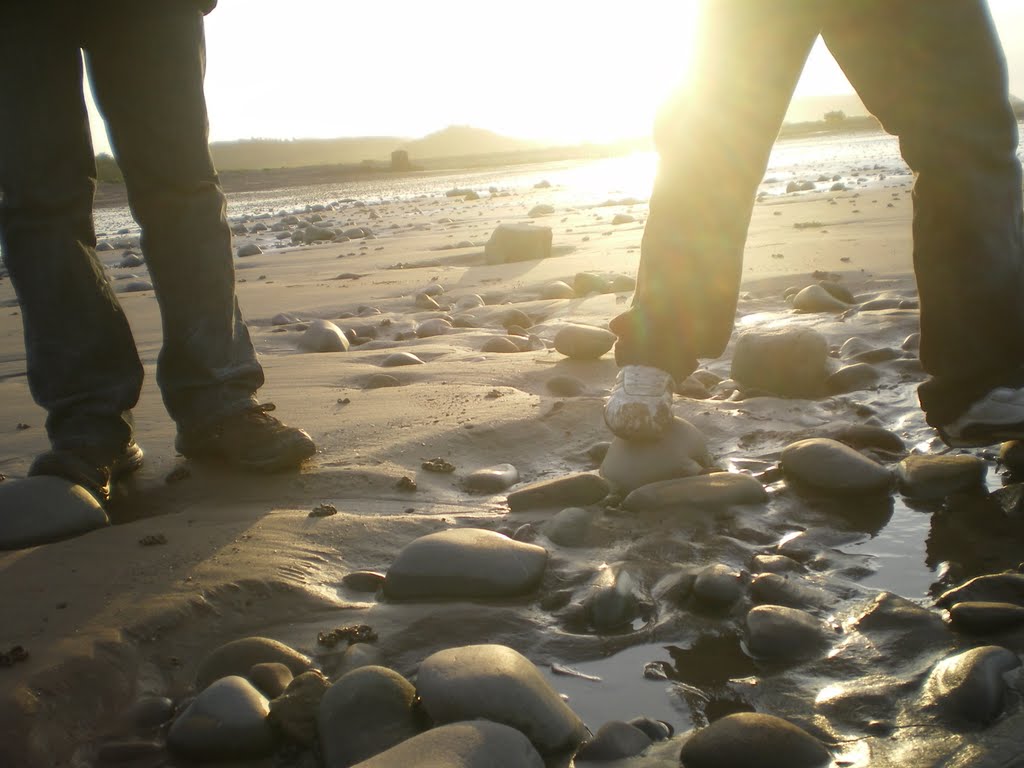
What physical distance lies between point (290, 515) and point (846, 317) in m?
2.77

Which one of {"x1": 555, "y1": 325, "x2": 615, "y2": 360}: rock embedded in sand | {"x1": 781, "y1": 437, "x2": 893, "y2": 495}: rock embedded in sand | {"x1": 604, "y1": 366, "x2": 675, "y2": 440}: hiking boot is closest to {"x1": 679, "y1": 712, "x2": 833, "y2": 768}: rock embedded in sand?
{"x1": 781, "y1": 437, "x2": 893, "y2": 495}: rock embedded in sand

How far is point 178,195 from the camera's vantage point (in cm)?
266

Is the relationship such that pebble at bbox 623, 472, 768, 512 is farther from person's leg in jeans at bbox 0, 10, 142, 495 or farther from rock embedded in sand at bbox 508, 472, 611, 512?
person's leg in jeans at bbox 0, 10, 142, 495

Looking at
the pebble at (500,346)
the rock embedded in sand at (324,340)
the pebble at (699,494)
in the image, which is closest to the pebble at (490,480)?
the pebble at (699,494)

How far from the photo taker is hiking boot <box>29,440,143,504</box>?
2.37 m

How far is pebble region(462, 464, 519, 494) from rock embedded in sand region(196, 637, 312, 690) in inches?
36.9

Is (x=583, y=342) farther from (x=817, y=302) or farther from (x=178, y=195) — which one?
(x=178, y=195)

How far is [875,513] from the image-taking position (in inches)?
88.9

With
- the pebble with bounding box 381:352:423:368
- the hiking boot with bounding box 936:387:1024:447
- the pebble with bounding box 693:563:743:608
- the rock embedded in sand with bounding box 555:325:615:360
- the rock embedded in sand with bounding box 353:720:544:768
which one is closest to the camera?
the rock embedded in sand with bounding box 353:720:544:768

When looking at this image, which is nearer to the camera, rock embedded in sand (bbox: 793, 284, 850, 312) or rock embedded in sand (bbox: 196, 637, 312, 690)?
rock embedded in sand (bbox: 196, 637, 312, 690)

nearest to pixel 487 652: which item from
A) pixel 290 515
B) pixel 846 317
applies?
pixel 290 515

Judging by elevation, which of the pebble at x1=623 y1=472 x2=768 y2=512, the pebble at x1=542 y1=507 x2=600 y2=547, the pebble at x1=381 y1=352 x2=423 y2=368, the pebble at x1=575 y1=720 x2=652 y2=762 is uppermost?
the pebble at x1=381 y1=352 x2=423 y2=368

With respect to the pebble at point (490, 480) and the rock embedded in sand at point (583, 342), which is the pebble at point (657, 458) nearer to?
the pebble at point (490, 480)

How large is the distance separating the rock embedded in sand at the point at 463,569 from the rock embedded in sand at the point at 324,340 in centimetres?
243
